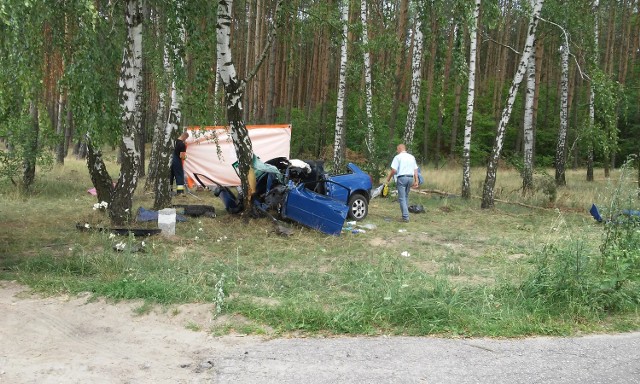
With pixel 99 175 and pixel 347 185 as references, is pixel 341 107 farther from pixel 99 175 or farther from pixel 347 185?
pixel 99 175

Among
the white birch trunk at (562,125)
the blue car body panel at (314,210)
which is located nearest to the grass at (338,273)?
the blue car body panel at (314,210)

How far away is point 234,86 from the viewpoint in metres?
10.7

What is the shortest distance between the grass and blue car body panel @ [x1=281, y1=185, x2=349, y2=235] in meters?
0.23

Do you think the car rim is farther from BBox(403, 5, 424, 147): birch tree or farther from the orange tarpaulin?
BBox(403, 5, 424, 147): birch tree

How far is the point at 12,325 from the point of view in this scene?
206 inches

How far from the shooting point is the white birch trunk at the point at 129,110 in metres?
9.24

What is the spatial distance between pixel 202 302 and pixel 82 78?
400cm

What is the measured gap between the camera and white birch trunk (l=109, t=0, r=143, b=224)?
9.24m

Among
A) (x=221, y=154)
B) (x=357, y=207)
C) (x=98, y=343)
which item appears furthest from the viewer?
(x=221, y=154)

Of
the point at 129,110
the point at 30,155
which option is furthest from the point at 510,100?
the point at 30,155

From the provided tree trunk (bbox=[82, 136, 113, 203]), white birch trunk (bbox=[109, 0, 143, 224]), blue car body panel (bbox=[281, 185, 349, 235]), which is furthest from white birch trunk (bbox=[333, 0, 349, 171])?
tree trunk (bbox=[82, 136, 113, 203])

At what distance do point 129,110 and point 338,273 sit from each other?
4750mm

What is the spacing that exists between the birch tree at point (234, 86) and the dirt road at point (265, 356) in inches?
226

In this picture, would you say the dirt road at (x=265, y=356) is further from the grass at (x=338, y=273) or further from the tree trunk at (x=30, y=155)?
the tree trunk at (x=30, y=155)
